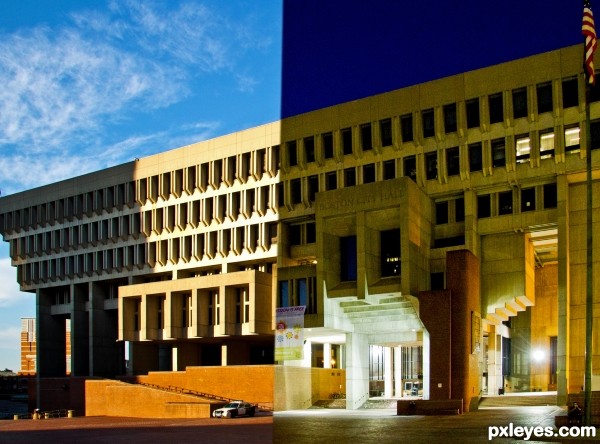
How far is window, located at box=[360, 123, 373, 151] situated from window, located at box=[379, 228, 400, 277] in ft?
33.3

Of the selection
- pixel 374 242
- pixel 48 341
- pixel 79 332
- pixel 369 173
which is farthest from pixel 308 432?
pixel 48 341

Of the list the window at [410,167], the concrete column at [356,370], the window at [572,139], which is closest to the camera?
the window at [572,139]

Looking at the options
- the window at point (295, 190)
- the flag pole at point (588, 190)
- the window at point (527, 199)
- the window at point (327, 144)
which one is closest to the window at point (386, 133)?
the window at point (327, 144)

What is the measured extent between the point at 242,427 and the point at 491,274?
2799 cm

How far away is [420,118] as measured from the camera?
65188 mm

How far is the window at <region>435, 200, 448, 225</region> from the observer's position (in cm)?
6519

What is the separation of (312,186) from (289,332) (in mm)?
13301

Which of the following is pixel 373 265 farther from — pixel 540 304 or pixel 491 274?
pixel 540 304

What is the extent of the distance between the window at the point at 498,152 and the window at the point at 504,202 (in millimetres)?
2269

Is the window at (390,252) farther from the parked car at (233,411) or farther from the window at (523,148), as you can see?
the parked car at (233,411)

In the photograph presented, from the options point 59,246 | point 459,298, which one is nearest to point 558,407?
point 459,298

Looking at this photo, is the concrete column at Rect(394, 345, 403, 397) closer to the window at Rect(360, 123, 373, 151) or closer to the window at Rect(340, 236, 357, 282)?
the window at Rect(340, 236, 357, 282)

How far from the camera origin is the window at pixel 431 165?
65000 mm

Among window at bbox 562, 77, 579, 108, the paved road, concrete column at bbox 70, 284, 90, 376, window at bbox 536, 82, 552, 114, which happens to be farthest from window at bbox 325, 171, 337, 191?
concrete column at bbox 70, 284, 90, 376
